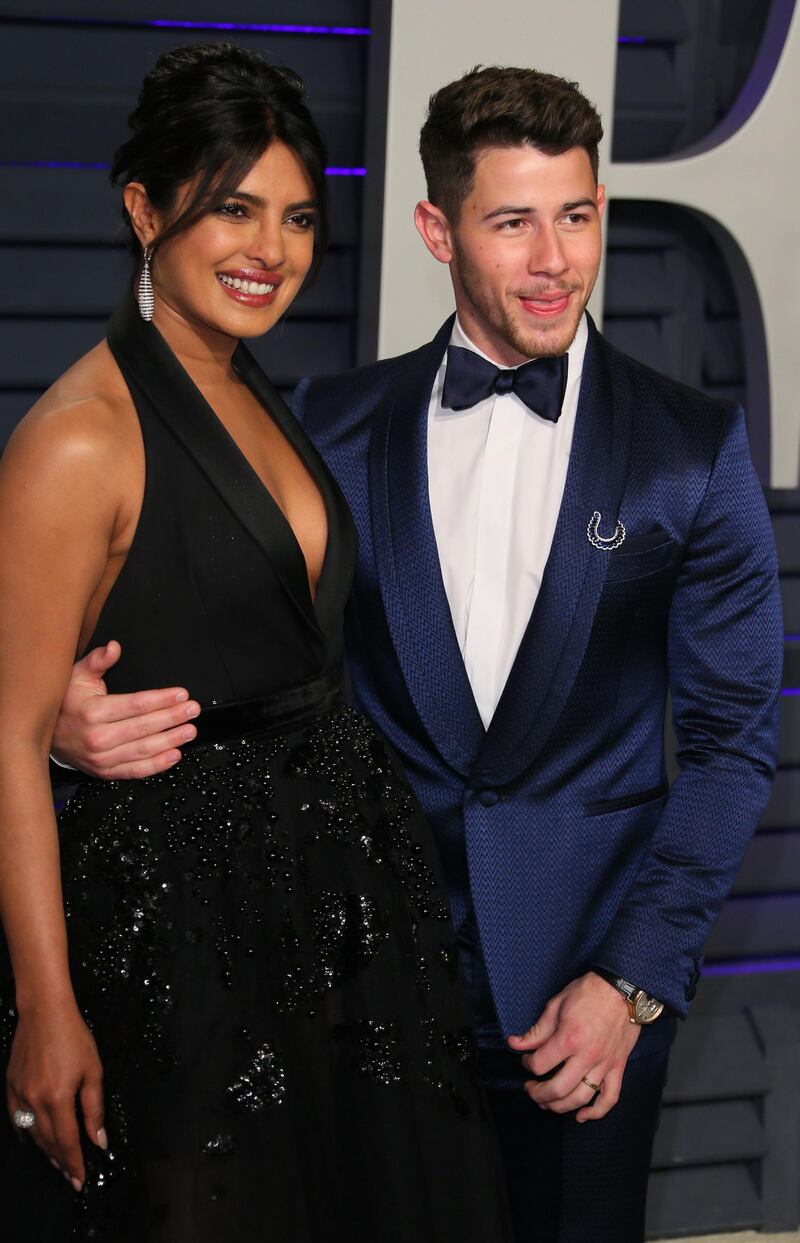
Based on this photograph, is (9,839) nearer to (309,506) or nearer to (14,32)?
(309,506)

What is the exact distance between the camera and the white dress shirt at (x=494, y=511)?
212 cm

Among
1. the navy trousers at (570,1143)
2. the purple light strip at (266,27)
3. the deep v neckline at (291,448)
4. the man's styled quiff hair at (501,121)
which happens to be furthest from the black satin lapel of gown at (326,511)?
the purple light strip at (266,27)

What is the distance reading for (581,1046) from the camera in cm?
201

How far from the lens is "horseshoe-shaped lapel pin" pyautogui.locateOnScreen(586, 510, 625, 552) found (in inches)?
80.7

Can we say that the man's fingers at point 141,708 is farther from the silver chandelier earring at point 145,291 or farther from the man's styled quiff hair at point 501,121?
the man's styled quiff hair at point 501,121

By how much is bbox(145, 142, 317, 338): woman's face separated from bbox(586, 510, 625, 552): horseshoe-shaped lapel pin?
0.50 metres

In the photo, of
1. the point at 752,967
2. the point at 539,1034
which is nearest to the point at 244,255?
the point at 539,1034

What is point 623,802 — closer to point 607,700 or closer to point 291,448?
point 607,700

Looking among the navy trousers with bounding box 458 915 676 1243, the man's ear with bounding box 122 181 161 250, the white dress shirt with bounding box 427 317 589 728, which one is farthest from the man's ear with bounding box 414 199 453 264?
the navy trousers with bounding box 458 915 676 1243

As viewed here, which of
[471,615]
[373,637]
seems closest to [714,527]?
[471,615]

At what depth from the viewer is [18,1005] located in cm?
174

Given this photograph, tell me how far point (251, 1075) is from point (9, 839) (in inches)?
15.0

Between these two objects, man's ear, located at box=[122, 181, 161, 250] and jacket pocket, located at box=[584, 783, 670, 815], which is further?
jacket pocket, located at box=[584, 783, 670, 815]

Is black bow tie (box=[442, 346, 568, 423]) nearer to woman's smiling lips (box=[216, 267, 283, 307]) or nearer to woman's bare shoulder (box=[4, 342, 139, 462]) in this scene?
woman's smiling lips (box=[216, 267, 283, 307])
